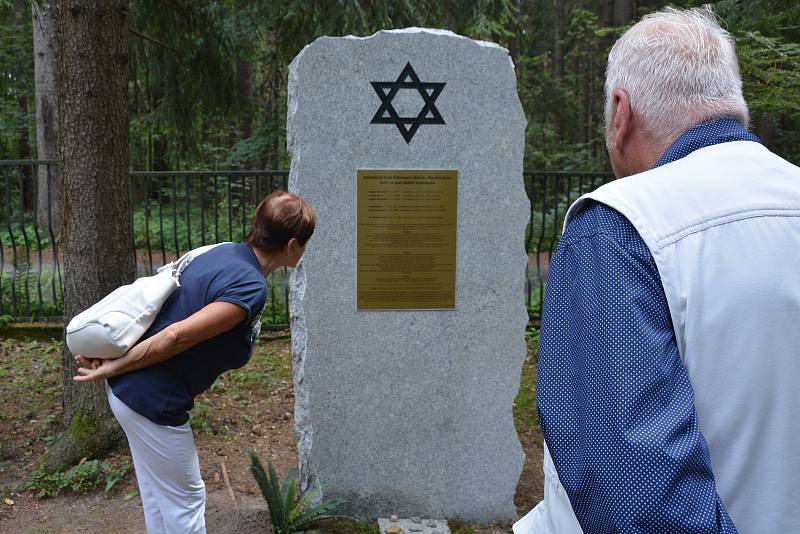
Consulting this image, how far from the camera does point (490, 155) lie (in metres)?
4.27

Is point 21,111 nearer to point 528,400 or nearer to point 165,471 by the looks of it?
point 528,400

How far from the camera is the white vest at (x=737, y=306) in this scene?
1245 millimetres

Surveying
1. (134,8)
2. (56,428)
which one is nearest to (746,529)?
(56,428)

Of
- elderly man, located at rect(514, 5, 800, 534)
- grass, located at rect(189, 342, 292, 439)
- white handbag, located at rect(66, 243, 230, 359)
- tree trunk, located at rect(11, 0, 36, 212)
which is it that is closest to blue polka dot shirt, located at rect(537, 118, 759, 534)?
elderly man, located at rect(514, 5, 800, 534)

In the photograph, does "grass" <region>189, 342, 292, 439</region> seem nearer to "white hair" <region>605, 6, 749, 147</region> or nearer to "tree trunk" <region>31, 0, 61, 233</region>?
"white hair" <region>605, 6, 749, 147</region>

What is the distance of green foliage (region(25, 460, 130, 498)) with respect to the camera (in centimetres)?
476

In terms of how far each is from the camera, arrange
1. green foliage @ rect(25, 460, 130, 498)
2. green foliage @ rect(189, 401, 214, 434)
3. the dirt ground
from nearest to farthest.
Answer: the dirt ground → green foliage @ rect(25, 460, 130, 498) → green foliage @ rect(189, 401, 214, 434)

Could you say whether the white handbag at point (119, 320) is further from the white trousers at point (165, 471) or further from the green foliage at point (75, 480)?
the green foliage at point (75, 480)

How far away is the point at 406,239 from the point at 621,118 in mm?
2807

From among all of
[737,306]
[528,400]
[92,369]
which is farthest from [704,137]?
[528,400]

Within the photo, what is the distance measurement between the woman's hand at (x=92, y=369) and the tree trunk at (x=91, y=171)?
2.13 metres

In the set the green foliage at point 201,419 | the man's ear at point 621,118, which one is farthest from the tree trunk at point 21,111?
the man's ear at point 621,118

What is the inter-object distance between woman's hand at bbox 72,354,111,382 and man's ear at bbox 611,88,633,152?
2.29m

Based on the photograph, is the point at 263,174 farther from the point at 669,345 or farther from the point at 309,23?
the point at 669,345
